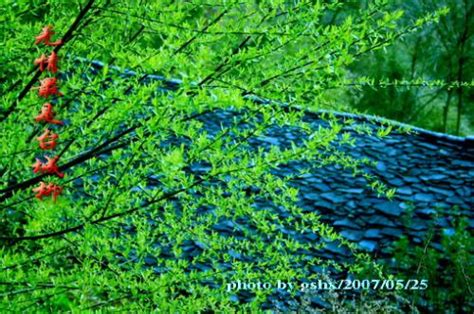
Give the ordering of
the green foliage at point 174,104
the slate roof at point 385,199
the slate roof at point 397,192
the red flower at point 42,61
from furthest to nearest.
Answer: the slate roof at point 397,192
the slate roof at point 385,199
the green foliage at point 174,104
the red flower at point 42,61

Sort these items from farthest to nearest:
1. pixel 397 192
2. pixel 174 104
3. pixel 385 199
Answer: pixel 397 192, pixel 385 199, pixel 174 104

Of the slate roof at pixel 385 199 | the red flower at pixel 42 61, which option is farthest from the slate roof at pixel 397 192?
the red flower at pixel 42 61

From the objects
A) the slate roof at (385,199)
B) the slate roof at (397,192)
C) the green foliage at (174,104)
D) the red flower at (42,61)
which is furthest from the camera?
the slate roof at (397,192)

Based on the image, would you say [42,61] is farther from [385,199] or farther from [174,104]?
[385,199]

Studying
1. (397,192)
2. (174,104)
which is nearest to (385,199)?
(397,192)

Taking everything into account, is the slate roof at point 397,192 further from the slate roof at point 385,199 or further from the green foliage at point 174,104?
the green foliage at point 174,104

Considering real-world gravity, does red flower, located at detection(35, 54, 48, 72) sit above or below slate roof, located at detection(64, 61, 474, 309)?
above

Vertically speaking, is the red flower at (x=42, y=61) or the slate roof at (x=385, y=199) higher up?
the red flower at (x=42, y=61)

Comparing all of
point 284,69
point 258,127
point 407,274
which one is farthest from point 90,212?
point 407,274

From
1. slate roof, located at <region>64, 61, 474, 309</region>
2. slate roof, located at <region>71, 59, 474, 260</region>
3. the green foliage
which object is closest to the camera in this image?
the green foliage

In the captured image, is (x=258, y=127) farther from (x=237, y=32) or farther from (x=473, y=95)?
(x=473, y=95)

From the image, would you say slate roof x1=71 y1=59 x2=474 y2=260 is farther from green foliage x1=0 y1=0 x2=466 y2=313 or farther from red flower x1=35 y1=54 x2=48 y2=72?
red flower x1=35 y1=54 x2=48 y2=72

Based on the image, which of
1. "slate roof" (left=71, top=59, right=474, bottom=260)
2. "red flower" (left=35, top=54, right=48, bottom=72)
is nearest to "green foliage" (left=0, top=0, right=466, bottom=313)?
"red flower" (left=35, top=54, right=48, bottom=72)

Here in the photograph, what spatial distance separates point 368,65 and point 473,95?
265 centimetres
